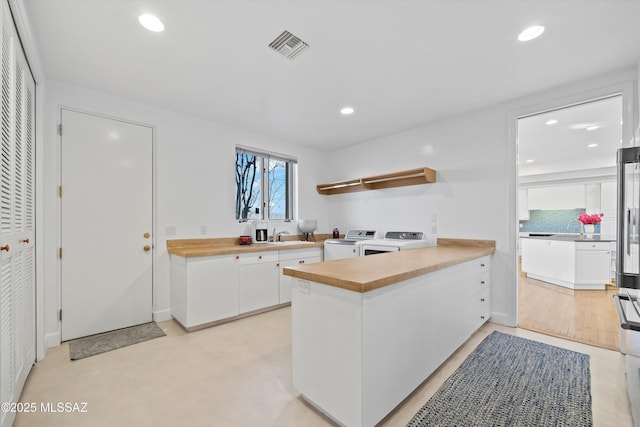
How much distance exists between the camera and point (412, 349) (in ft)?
5.56

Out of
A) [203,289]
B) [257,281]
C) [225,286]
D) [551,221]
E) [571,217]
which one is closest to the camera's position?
[203,289]

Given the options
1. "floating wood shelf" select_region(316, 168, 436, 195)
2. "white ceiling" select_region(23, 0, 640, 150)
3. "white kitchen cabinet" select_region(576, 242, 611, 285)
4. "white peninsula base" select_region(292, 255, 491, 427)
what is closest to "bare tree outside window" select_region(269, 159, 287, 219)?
"floating wood shelf" select_region(316, 168, 436, 195)

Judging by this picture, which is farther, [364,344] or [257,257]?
[257,257]

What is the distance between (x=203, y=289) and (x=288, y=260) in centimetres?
116

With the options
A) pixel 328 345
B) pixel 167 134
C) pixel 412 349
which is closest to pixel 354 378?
pixel 328 345

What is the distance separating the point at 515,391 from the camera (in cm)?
183

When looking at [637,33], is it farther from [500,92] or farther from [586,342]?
[586,342]

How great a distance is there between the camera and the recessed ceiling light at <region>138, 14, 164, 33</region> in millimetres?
1756

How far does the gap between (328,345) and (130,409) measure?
4.31 feet

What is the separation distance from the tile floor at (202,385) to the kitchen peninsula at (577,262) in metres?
2.82

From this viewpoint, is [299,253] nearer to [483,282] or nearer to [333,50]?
[483,282]

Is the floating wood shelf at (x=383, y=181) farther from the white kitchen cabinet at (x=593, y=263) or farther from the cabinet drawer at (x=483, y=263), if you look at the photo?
the white kitchen cabinet at (x=593, y=263)

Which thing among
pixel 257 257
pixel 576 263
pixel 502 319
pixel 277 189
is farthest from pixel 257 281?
pixel 576 263

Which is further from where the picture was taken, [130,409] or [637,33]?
[637,33]
